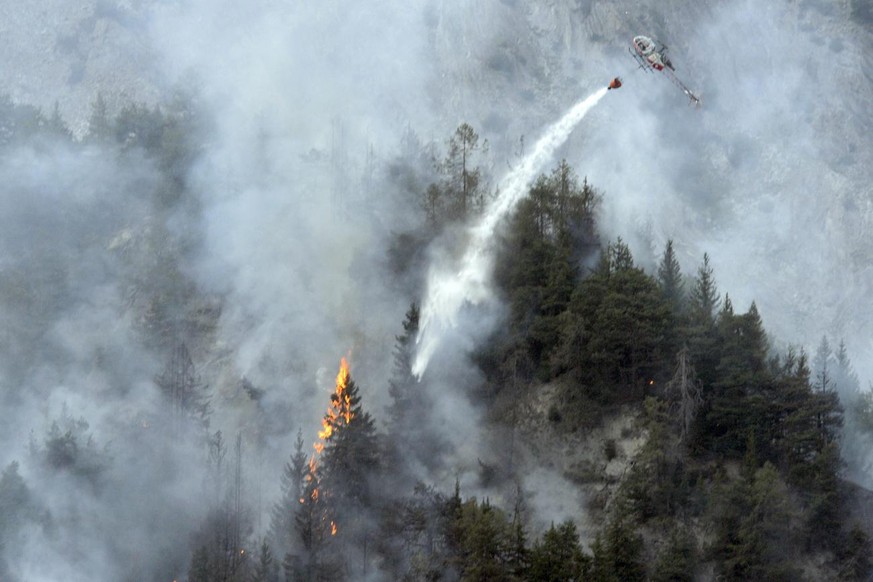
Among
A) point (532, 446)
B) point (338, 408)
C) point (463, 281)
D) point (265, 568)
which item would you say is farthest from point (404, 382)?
point (265, 568)

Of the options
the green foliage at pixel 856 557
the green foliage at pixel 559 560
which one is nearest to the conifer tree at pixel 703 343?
the green foliage at pixel 856 557

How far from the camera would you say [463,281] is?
95.3 metres

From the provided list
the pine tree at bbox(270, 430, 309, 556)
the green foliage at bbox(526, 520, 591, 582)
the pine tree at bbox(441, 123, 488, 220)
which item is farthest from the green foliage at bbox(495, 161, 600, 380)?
the green foliage at bbox(526, 520, 591, 582)

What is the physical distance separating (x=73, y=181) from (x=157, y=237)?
906cm

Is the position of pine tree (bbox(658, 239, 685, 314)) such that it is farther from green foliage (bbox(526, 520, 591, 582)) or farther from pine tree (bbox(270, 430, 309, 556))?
pine tree (bbox(270, 430, 309, 556))

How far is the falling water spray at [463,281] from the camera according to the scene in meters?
92.1

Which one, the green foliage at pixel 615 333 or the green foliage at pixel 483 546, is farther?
the green foliage at pixel 615 333

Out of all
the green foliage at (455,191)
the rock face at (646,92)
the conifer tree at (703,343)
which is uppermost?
the rock face at (646,92)

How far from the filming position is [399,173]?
112375 millimetres

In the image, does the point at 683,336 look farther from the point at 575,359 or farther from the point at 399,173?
the point at 399,173

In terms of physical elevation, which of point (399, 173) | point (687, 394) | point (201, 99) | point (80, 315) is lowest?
point (687, 394)

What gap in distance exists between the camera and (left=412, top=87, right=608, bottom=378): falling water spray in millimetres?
92062

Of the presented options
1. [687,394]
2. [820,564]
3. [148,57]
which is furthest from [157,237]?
[820,564]

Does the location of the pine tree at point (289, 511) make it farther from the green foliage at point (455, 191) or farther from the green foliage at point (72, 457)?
the green foliage at point (455, 191)
